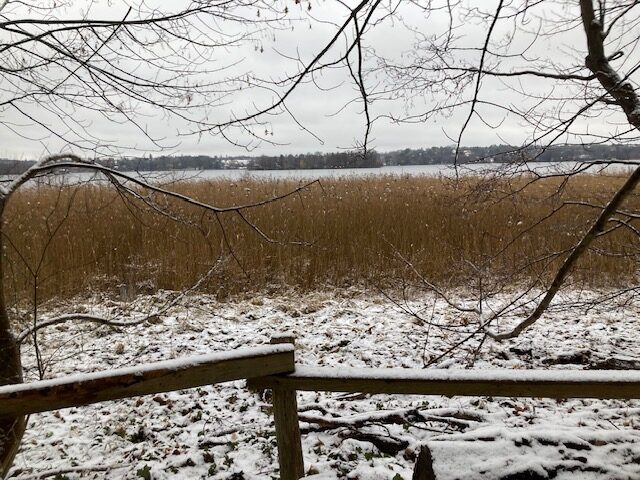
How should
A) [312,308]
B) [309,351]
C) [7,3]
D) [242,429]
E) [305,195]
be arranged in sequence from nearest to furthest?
[7,3] < [242,429] < [309,351] < [312,308] < [305,195]

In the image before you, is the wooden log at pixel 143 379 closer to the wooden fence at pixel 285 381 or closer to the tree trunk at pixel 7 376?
the wooden fence at pixel 285 381

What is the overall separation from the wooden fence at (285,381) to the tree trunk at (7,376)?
1.12 meters

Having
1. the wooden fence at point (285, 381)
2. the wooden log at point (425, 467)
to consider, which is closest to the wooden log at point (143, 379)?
the wooden fence at point (285, 381)

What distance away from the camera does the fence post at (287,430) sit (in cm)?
203

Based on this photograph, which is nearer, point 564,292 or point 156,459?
point 156,459

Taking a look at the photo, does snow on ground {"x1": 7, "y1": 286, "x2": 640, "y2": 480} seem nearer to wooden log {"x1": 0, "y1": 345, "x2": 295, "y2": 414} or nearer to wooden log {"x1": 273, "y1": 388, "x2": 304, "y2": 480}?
wooden log {"x1": 273, "y1": 388, "x2": 304, "y2": 480}

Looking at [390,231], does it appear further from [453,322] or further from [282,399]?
[282,399]

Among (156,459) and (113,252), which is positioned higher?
(113,252)

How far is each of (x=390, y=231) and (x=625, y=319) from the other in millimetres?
3691

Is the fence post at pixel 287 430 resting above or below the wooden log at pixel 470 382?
below

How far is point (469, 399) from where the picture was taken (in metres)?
4.04


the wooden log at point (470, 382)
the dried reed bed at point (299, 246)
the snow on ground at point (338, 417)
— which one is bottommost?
the snow on ground at point (338, 417)

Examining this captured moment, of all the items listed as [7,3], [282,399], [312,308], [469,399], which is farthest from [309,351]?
[7,3]

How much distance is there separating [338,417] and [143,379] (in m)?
2.35
